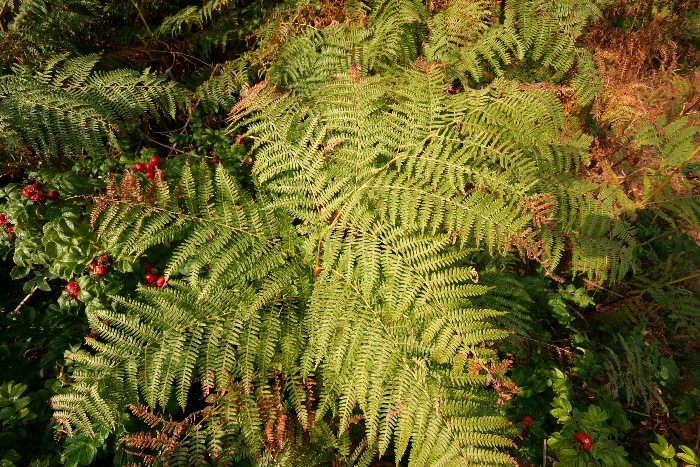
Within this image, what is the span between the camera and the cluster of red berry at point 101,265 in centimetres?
216

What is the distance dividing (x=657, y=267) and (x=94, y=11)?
4553 millimetres

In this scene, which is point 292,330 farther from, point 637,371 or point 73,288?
point 637,371

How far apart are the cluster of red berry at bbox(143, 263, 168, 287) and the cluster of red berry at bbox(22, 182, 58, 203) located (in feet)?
1.98

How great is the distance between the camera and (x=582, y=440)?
2316 millimetres

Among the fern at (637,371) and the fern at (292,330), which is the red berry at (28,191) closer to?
the fern at (292,330)

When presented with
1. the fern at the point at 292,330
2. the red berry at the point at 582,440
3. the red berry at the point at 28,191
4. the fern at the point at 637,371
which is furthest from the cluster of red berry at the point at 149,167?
the fern at the point at 637,371

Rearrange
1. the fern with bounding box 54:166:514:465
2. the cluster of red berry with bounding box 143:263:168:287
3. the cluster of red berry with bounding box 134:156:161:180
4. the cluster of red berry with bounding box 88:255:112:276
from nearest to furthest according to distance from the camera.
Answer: the fern with bounding box 54:166:514:465 < the cluster of red berry with bounding box 88:255:112:276 < the cluster of red berry with bounding box 143:263:168:287 < the cluster of red berry with bounding box 134:156:161:180

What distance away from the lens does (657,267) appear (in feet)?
10.7

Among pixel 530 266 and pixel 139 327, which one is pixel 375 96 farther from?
pixel 530 266

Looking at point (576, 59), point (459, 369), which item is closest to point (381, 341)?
point (459, 369)

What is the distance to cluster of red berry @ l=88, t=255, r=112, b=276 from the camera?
2.16m

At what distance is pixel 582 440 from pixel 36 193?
3.20m

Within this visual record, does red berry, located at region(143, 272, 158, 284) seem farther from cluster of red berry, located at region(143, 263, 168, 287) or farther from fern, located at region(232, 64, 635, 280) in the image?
fern, located at region(232, 64, 635, 280)

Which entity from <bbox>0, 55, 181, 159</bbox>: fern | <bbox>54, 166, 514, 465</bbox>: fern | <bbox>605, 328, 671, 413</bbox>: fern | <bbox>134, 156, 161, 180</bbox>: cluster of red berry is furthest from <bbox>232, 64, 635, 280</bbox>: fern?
<bbox>605, 328, 671, 413</bbox>: fern
